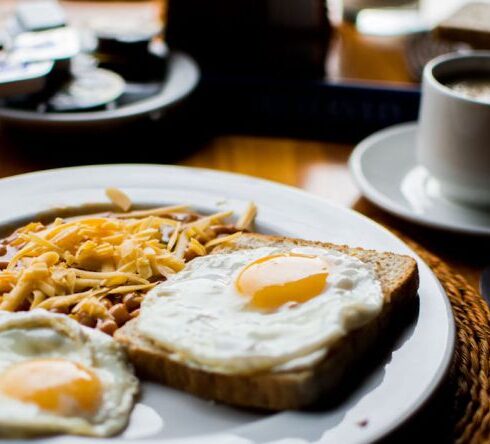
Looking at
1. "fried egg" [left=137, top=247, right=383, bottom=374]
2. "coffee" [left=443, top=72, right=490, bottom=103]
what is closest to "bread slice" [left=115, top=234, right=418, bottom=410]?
"fried egg" [left=137, top=247, right=383, bottom=374]

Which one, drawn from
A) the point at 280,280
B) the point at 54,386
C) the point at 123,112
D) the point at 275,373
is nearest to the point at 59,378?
the point at 54,386

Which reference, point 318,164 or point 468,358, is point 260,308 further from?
point 318,164

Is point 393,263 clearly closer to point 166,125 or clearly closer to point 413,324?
point 413,324

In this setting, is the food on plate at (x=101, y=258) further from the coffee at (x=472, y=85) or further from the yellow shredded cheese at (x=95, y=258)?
the coffee at (x=472, y=85)

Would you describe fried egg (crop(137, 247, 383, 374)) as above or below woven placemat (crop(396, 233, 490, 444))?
above

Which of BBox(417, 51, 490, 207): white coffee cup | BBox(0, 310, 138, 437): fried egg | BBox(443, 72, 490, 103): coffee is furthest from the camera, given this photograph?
BBox(443, 72, 490, 103): coffee

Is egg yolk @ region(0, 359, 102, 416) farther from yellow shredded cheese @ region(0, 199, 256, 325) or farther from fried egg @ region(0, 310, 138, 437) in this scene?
yellow shredded cheese @ region(0, 199, 256, 325)

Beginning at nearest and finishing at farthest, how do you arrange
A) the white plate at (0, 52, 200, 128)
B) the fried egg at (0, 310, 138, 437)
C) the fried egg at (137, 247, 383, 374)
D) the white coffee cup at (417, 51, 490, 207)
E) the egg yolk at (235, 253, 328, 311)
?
the fried egg at (0, 310, 138, 437), the fried egg at (137, 247, 383, 374), the egg yolk at (235, 253, 328, 311), the white coffee cup at (417, 51, 490, 207), the white plate at (0, 52, 200, 128)
